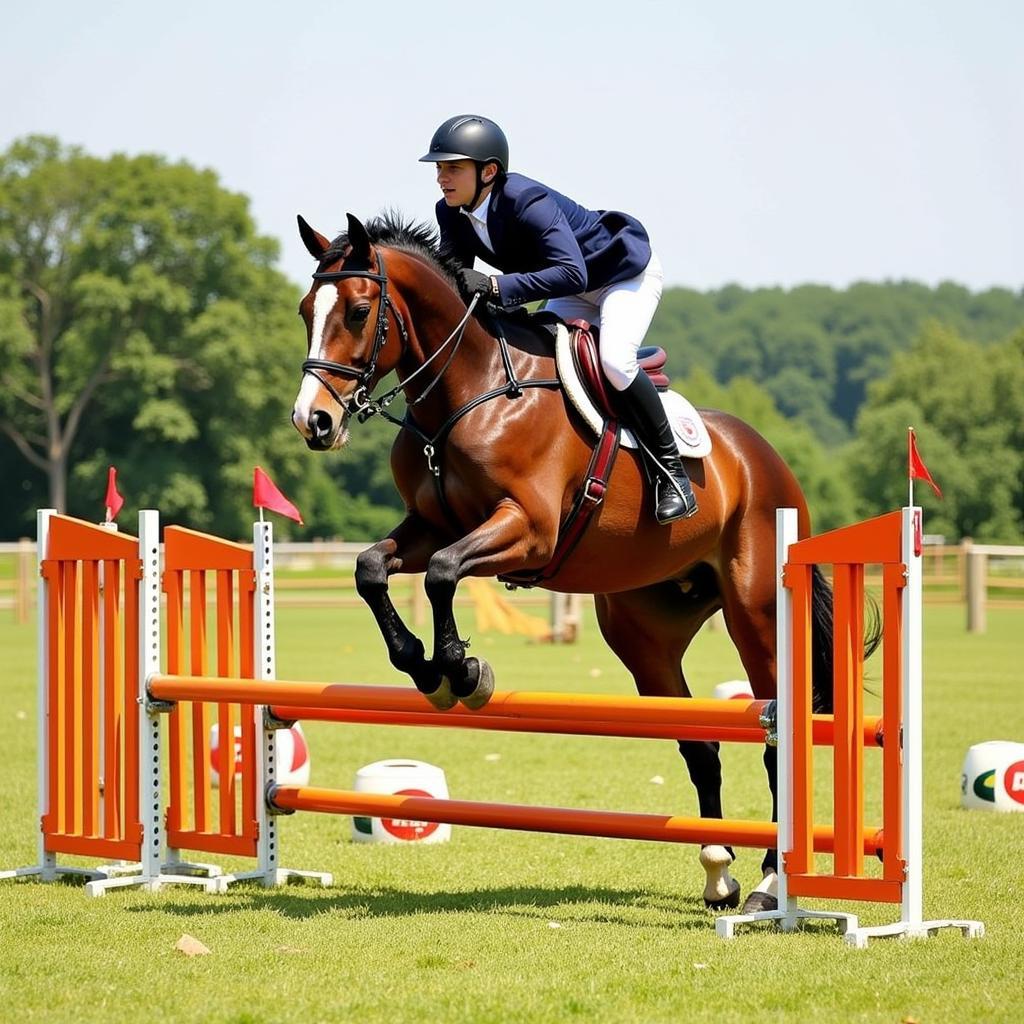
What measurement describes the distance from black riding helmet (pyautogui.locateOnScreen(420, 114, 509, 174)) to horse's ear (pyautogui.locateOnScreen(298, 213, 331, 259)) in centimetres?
50

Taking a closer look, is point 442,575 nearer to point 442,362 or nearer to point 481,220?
point 442,362

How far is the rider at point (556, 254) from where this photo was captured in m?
6.00

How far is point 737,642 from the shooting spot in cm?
662

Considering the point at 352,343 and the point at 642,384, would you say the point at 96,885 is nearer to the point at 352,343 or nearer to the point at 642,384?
the point at 352,343

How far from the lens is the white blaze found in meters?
5.41

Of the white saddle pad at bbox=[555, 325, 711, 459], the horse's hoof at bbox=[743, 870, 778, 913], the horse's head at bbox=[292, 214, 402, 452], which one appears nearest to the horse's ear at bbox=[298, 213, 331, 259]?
the horse's head at bbox=[292, 214, 402, 452]

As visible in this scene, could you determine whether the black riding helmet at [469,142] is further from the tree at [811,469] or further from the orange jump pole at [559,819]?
the tree at [811,469]

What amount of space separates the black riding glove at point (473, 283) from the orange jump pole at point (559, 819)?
1945 millimetres

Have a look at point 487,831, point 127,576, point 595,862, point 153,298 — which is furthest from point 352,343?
point 153,298

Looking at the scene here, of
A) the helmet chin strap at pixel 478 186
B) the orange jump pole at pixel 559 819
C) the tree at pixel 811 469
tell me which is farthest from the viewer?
the tree at pixel 811 469

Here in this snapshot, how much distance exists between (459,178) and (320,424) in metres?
1.22

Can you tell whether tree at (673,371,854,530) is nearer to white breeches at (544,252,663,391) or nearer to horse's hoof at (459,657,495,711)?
white breeches at (544,252,663,391)

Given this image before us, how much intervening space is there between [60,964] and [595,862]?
3.06 m

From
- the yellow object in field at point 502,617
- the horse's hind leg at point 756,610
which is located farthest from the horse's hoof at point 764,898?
the yellow object in field at point 502,617
